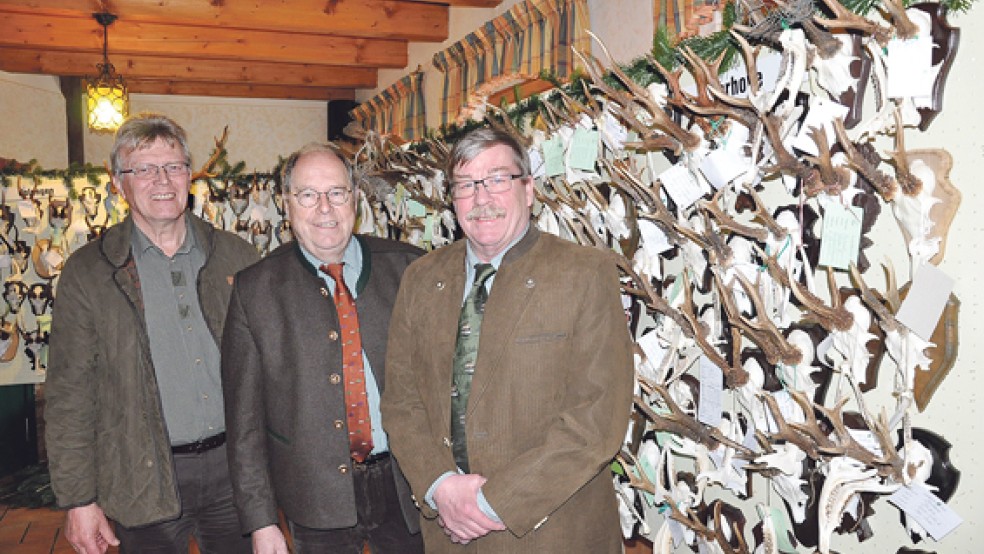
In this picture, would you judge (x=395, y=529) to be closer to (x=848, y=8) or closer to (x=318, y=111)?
(x=848, y=8)

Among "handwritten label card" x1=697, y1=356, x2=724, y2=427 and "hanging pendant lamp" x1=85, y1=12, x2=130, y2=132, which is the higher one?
"hanging pendant lamp" x1=85, y1=12, x2=130, y2=132

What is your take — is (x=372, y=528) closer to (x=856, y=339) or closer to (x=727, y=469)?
(x=727, y=469)

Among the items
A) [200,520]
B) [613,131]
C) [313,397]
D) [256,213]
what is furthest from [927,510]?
[256,213]

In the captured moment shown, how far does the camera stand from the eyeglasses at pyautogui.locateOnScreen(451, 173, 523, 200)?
4.86 ft

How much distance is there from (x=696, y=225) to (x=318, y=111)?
7320mm

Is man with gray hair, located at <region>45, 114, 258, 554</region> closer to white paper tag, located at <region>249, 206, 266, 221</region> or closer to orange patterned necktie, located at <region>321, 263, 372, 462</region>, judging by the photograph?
orange patterned necktie, located at <region>321, 263, 372, 462</region>

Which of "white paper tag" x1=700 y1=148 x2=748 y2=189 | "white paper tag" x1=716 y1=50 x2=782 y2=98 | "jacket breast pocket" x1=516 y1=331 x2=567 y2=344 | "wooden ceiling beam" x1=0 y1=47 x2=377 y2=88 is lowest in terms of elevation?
"jacket breast pocket" x1=516 y1=331 x2=567 y2=344

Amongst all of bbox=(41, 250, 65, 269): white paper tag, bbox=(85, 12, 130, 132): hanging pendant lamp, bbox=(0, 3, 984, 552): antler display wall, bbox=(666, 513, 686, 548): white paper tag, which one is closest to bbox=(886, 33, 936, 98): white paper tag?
bbox=(0, 3, 984, 552): antler display wall

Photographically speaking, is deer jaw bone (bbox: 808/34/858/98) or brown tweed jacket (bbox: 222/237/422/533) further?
brown tweed jacket (bbox: 222/237/422/533)

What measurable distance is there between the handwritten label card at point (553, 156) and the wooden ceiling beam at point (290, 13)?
333 centimetres

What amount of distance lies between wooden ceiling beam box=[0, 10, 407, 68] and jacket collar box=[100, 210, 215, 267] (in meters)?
3.70

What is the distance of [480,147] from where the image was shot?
1486mm

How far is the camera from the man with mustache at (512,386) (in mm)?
1384

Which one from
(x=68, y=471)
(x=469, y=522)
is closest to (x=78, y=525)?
(x=68, y=471)
